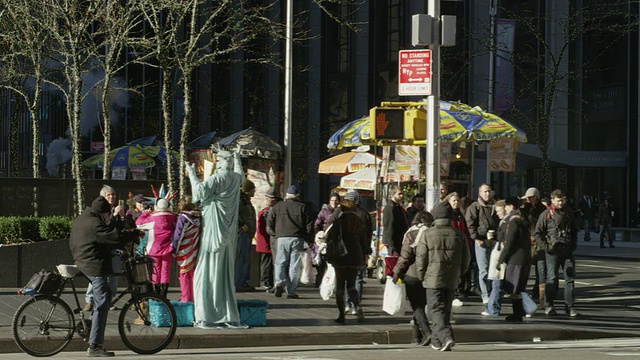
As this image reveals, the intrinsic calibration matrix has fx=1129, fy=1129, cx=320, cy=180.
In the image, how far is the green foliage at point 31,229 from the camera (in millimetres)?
19453

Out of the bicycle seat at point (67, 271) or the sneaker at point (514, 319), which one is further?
the sneaker at point (514, 319)

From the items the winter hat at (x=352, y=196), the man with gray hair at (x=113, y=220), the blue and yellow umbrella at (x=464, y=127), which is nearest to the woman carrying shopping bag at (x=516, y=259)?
the winter hat at (x=352, y=196)

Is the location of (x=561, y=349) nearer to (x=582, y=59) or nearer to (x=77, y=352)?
(x=77, y=352)

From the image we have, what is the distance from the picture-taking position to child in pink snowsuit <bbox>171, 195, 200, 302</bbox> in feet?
46.2

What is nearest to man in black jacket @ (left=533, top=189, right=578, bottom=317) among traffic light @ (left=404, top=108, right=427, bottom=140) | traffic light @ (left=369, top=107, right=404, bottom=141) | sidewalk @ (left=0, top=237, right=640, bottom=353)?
sidewalk @ (left=0, top=237, right=640, bottom=353)

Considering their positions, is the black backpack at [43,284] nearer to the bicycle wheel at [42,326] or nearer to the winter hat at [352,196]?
the bicycle wheel at [42,326]

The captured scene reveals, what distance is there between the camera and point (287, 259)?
59.0 ft

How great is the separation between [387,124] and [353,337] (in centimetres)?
381

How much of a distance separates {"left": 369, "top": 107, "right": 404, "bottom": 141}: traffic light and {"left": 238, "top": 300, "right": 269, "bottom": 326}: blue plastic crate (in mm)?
3366

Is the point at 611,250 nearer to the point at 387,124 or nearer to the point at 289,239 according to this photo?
the point at 289,239

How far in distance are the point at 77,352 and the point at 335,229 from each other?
4.02 m

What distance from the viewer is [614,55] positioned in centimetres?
4950

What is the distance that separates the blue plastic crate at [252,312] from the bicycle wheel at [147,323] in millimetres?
1975

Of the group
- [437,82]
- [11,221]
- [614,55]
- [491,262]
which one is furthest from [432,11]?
[614,55]
